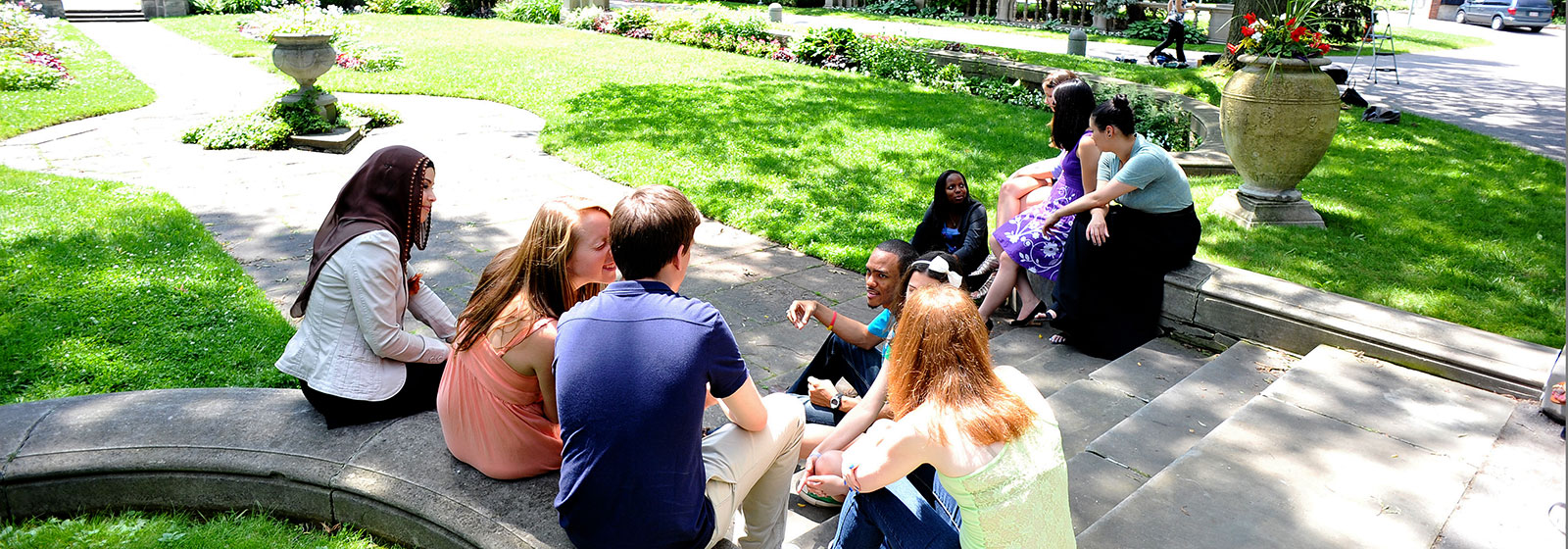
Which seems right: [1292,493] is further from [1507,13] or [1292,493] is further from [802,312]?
[1507,13]

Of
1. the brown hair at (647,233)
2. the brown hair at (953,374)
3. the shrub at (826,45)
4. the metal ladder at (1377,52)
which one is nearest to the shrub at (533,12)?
the shrub at (826,45)

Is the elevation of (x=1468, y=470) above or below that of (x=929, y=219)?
below

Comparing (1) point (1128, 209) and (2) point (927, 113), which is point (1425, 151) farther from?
(1) point (1128, 209)

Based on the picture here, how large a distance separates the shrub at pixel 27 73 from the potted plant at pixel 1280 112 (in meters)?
14.4

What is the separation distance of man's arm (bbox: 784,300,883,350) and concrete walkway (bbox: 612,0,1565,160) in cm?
826

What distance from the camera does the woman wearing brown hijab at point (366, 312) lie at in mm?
3414

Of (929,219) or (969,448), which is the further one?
(929,219)

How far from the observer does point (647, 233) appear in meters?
2.59

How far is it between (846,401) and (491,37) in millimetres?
17491

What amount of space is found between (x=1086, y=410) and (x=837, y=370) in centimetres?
111

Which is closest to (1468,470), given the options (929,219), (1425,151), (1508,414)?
(1508,414)

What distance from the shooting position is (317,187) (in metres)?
8.12

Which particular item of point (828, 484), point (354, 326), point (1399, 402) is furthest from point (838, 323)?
point (1399, 402)

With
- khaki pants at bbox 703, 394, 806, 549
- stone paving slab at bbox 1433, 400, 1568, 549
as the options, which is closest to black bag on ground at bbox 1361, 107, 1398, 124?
stone paving slab at bbox 1433, 400, 1568, 549
